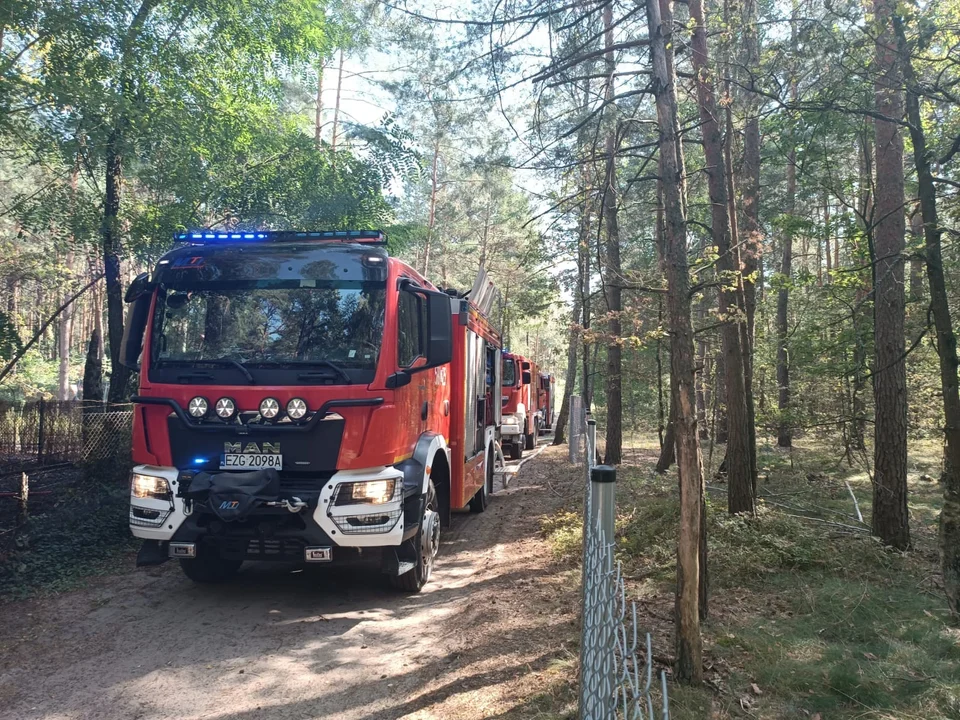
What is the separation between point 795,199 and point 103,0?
1381 cm

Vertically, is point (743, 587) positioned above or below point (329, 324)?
below

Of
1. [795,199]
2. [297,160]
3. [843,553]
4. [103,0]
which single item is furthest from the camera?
[795,199]

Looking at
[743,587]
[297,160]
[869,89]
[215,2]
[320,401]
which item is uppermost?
[215,2]

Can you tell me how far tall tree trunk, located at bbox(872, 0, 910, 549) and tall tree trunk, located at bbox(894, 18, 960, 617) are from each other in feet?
4.51

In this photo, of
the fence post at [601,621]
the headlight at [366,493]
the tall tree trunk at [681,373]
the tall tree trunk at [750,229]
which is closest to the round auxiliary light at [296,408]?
the headlight at [366,493]

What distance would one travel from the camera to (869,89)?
5.96 m

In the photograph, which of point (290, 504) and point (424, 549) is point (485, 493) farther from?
point (290, 504)

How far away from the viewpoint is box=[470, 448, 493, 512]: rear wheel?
1013 cm

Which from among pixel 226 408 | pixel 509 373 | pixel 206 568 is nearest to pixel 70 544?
pixel 206 568

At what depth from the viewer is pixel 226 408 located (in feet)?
16.9

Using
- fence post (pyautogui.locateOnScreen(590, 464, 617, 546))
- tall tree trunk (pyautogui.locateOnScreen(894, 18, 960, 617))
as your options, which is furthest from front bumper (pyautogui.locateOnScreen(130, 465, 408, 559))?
tall tree trunk (pyautogui.locateOnScreen(894, 18, 960, 617))

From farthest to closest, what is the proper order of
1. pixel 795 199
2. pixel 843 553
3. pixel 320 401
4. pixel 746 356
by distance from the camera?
pixel 795 199 → pixel 746 356 → pixel 843 553 → pixel 320 401

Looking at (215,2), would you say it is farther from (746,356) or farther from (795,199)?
(795,199)

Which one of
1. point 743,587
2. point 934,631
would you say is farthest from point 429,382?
point 934,631
